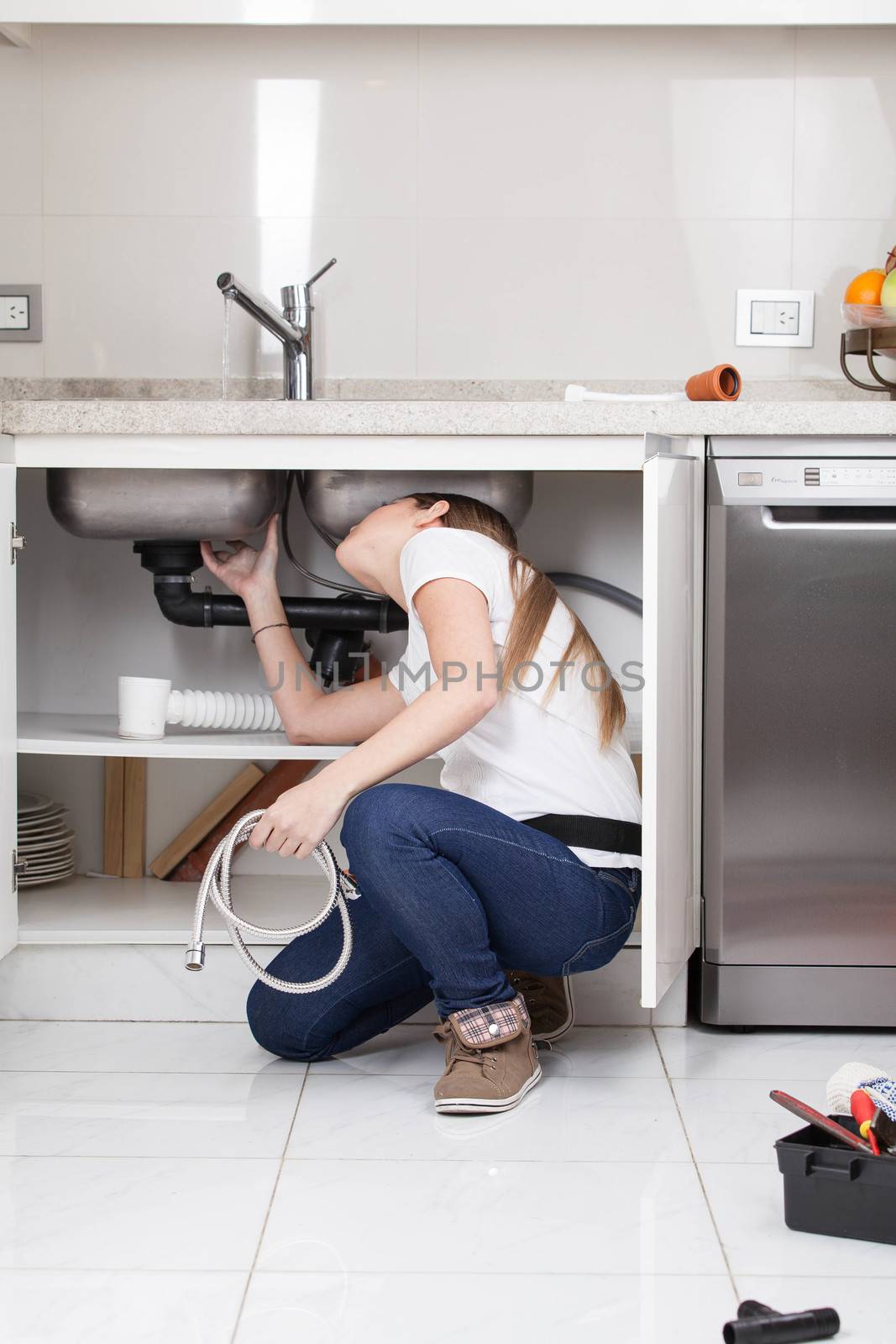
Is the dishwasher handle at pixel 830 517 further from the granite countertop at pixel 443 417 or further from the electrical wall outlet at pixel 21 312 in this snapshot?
the electrical wall outlet at pixel 21 312

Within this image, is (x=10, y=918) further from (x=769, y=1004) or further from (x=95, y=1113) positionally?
(x=769, y=1004)

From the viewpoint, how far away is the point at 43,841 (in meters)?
2.11

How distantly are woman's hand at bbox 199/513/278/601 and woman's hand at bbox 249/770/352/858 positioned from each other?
56cm

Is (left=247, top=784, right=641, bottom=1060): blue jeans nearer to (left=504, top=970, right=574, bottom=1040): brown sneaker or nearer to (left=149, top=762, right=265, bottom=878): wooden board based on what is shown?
(left=504, top=970, right=574, bottom=1040): brown sneaker

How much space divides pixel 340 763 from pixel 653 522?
467mm

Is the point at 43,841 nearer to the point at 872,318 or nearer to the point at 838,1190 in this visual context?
the point at 838,1190

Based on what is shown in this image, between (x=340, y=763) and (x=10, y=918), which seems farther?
(x=10, y=918)

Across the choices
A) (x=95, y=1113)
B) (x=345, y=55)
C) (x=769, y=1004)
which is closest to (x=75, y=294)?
(x=345, y=55)

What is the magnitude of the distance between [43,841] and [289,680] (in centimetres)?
54

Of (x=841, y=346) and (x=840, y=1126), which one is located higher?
(x=841, y=346)

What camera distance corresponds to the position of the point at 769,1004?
1801 mm

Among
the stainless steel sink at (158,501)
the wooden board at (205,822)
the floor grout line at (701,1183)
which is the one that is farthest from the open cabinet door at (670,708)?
the wooden board at (205,822)

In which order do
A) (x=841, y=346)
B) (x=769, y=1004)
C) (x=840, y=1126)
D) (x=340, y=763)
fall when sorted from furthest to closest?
(x=841, y=346), (x=769, y=1004), (x=340, y=763), (x=840, y=1126)

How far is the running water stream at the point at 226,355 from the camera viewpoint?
220 cm
